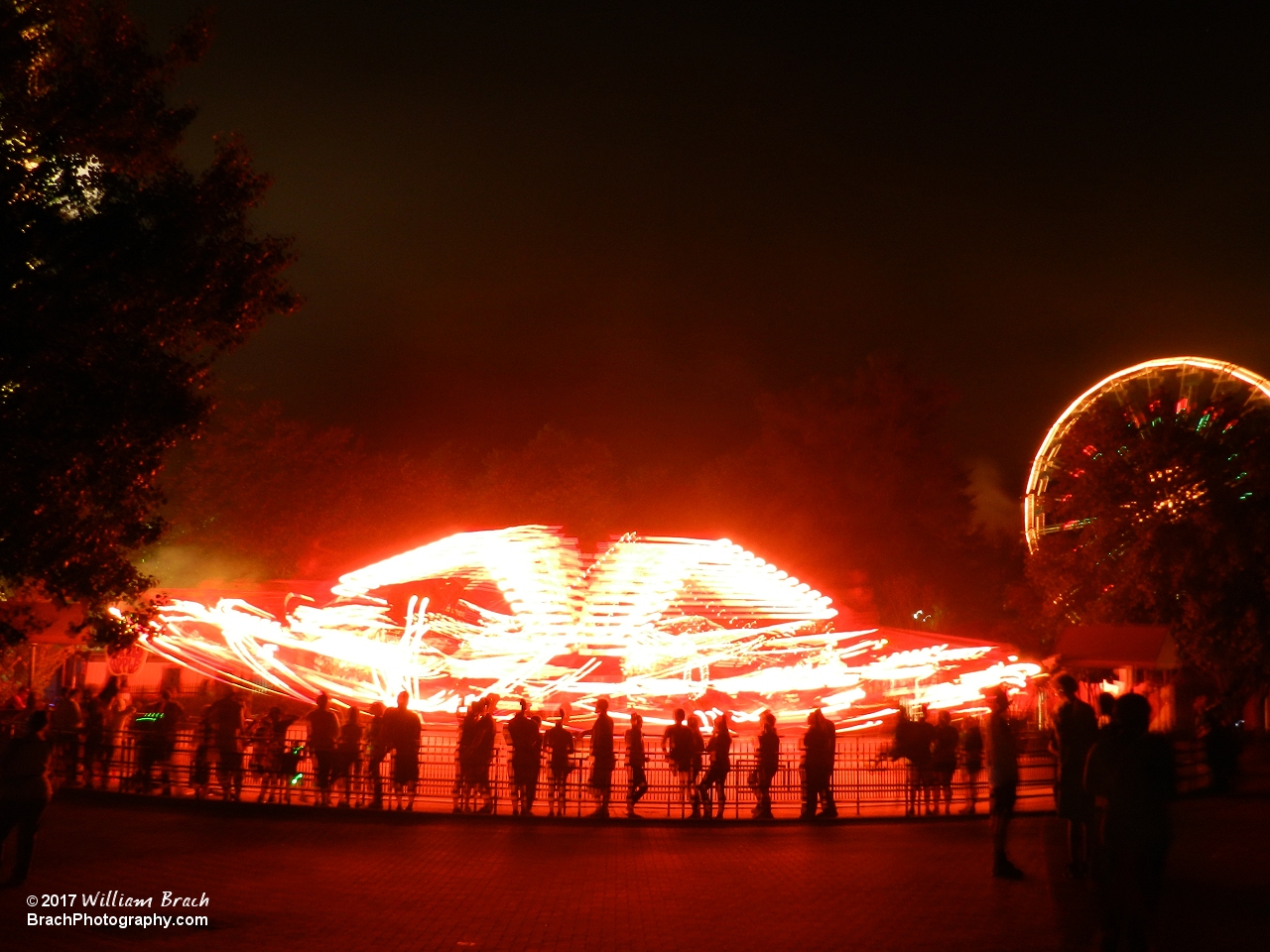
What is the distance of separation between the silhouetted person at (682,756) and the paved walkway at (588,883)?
2.97 ft

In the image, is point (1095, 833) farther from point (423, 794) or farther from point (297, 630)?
point (297, 630)

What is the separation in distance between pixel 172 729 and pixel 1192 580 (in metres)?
25.7

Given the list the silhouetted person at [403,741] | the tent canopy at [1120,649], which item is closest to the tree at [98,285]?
the silhouetted person at [403,741]

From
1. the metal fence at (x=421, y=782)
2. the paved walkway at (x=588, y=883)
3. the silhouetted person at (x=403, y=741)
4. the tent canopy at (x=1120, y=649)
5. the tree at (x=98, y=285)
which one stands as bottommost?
the paved walkway at (x=588, y=883)

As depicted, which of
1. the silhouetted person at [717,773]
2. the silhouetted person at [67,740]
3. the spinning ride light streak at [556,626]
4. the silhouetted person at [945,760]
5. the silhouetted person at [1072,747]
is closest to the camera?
the silhouetted person at [1072,747]

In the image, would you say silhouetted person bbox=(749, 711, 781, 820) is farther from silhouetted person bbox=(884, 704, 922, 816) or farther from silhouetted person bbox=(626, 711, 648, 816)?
silhouetted person bbox=(884, 704, 922, 816)

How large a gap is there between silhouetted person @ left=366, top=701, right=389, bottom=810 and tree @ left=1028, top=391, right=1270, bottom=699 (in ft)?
74.0

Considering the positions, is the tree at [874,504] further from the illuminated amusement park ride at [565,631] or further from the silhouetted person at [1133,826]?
the silhouetted person at [1133,826]

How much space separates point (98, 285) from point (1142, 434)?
28.6 meters

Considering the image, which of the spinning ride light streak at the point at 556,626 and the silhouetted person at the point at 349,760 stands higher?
the spinning ride light streak at the point at 556,626

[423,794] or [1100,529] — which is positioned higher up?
[1100,529]

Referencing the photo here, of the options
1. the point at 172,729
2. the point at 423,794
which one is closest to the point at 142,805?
the point at 172,729

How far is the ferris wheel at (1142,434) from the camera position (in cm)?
3089

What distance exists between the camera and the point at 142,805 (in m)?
16.8
